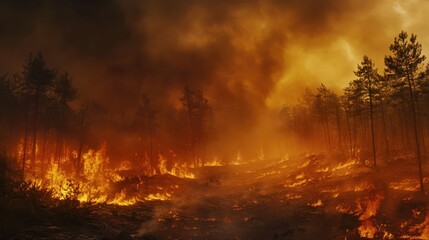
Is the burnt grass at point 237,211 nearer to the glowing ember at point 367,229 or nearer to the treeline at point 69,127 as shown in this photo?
the glowing ember at point 367,229

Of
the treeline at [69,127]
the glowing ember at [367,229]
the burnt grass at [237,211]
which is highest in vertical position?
the treeline at [69,127]

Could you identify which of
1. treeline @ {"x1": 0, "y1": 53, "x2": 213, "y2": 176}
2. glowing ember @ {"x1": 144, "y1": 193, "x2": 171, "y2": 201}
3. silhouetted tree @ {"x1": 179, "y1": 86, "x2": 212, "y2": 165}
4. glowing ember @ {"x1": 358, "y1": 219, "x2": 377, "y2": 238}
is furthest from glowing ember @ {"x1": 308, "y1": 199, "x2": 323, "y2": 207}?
silhouetted tree @ {"x1": 179, "y1": 86, "x2": 212, "y2": 165}

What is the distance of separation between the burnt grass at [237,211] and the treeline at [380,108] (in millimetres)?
5860

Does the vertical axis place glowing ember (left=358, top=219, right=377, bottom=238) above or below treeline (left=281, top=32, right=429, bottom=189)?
below

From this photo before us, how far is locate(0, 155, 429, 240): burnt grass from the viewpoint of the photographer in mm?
17703

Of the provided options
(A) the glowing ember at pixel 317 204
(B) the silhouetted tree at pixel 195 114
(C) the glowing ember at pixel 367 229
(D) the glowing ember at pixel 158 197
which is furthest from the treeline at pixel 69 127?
(C) the glowing ember at pixel 367 229

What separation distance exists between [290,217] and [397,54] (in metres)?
21.9

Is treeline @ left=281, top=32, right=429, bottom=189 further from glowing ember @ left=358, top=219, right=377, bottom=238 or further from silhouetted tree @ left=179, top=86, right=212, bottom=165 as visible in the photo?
silhouetted tree @ left=179, top=86, right=212, bottom=165

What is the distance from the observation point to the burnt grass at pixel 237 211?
17703 millimetres

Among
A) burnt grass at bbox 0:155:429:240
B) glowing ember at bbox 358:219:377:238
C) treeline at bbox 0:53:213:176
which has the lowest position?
glowing ember at bbox 358:219:377:238

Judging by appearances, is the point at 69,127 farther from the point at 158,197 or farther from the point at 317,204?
the point at 317,204

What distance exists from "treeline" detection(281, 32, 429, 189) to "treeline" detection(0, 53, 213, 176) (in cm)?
2713

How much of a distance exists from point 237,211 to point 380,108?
5761 centimetres

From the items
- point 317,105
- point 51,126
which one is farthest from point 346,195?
point 51,126
